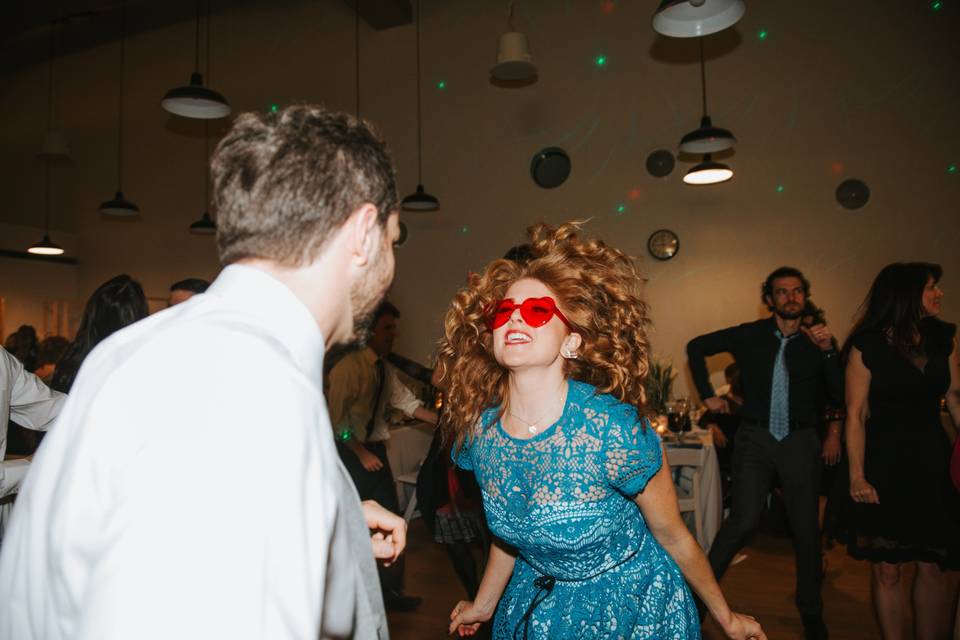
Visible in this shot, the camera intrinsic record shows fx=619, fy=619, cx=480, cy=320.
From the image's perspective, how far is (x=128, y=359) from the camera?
687 mm

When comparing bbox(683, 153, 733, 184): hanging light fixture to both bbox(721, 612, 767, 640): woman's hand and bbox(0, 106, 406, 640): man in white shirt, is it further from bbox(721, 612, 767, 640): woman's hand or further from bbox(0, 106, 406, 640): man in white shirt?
bbox(0, 106, 406, 640): man in white shirt

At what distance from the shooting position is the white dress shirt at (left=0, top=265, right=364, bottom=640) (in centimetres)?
55

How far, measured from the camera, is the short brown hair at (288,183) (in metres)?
0.86

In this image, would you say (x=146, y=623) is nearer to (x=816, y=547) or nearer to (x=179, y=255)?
(x=816, y=547)

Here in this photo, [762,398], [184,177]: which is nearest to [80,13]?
[184,177]

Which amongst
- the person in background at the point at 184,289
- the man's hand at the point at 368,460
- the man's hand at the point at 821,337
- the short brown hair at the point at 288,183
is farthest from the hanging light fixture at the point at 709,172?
the short brown hair at the point at 288,183

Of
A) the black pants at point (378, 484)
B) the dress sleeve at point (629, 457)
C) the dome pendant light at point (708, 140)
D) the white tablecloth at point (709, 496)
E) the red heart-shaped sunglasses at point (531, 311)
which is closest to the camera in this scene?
the dress sleeve at point (629, 457)

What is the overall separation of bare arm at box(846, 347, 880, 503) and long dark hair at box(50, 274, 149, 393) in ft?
10.4

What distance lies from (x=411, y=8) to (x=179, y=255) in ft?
17.5

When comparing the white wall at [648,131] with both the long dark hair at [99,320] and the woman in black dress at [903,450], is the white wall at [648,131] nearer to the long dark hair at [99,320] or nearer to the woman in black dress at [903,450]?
the woman in black dress at [903,450]

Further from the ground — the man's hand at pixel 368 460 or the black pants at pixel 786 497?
the man's hand at pixel 368 460

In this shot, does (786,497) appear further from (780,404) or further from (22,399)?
(22,399)

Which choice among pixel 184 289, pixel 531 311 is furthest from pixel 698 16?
pixel 184 289

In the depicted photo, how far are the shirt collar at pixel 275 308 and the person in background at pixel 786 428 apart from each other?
3.21m
